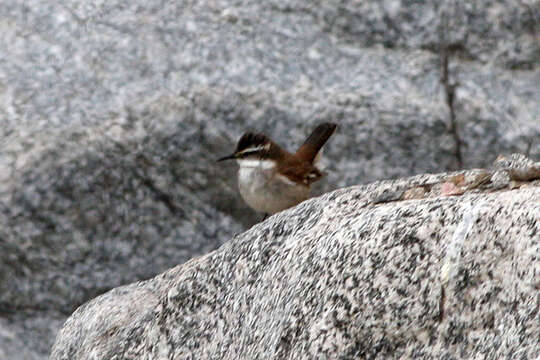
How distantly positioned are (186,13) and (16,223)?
184 centimetres

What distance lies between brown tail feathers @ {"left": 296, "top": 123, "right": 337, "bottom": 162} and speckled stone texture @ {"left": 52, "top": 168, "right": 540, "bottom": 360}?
216cm

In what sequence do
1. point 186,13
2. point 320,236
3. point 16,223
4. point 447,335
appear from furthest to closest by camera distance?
1. point 186,13
2. point 16,223
3. point 320,236
4. point 447,335

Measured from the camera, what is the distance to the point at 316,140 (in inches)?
284

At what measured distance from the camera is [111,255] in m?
7.48

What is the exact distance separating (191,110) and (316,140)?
0.87 meters

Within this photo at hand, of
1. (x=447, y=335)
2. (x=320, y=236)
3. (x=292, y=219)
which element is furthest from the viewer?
(x=292, y=219)

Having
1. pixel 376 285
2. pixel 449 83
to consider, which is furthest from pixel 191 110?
pixel 376 285

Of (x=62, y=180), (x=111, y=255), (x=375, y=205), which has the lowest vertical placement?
(x=111, y=255)

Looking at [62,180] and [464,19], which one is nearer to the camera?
[62,180]

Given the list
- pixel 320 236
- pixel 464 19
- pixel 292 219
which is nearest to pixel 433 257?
pixel 320 236

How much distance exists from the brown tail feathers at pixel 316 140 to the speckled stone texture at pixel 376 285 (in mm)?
2161

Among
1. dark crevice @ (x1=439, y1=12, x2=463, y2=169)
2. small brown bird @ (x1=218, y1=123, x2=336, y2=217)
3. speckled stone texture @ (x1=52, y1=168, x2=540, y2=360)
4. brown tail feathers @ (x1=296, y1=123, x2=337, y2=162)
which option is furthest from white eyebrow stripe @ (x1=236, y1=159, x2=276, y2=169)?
speckled stone texture @ (x1=52, y1=168, x2=540, y2=360)

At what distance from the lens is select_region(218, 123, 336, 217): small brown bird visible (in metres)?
7.20

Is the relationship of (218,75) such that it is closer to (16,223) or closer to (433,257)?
(16,223)
